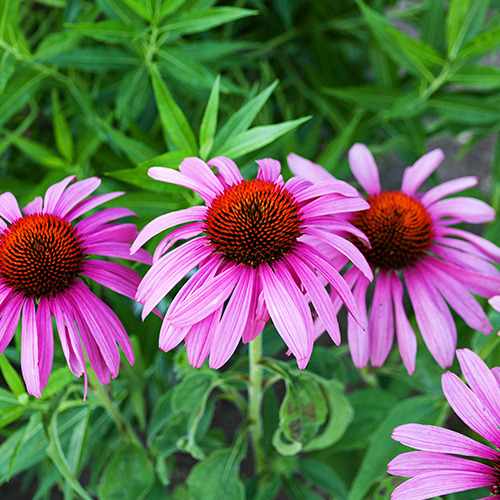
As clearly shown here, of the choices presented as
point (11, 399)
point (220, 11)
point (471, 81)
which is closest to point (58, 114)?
point (220, 11)

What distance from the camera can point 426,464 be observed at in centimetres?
45

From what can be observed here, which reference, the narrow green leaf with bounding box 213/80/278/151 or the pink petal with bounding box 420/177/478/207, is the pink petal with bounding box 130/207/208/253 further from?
the pink petal with bounding box 420/177/478/207

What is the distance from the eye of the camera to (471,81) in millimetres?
923

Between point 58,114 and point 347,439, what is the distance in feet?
2.65

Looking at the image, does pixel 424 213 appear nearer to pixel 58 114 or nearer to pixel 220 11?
pixel 220 11

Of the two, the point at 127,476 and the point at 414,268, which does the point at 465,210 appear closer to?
the point at 414,268

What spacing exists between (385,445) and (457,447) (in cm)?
21

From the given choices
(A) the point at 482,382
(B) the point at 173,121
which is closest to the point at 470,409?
(A) the point at 482,382

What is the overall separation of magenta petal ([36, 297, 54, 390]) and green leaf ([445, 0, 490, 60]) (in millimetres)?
805

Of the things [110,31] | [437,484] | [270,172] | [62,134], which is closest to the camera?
[437,484]

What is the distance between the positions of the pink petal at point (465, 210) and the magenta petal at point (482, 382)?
0.77ft

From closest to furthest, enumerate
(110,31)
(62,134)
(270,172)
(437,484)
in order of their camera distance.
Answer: (437,484) < (270,172) < (110,31) < (62,134)

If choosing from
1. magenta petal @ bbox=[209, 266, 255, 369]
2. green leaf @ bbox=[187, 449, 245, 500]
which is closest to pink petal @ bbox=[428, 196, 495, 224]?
magenta petal @ bbox=[209, 266, 255, 369]

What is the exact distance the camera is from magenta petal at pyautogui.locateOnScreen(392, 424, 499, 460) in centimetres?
45
